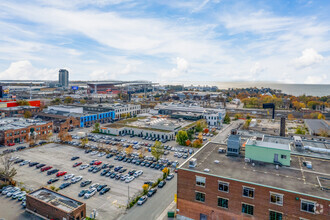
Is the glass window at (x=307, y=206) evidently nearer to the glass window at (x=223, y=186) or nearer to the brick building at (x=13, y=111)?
the glass window at (x=223, y=186)

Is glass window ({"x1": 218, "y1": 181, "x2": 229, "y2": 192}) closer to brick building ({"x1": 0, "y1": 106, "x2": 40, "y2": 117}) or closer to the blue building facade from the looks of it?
the blue building facade

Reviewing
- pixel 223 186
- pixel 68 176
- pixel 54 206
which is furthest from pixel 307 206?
pixel 68 176

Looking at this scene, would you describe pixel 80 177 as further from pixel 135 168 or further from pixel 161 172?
pixel 161 172

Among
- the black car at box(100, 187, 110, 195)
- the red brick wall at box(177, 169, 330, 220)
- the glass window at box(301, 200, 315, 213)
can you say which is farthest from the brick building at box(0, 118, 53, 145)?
the glass window at box(301, 200, 315, 213)

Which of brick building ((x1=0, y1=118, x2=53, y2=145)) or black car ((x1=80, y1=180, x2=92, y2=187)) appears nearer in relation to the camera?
black car ((x1=80, y1=180, x2=92, y2=187))

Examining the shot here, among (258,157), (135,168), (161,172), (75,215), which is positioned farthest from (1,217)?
(258,157)

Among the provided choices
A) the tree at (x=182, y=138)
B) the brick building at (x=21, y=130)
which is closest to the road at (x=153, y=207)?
the tree at (x=182, y=138)

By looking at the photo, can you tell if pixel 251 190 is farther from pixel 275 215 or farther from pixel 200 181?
pixel 200 181

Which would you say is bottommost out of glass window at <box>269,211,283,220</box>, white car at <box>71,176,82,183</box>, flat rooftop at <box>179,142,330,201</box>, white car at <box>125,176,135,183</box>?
white car at <box>71,176,82,183</box>
